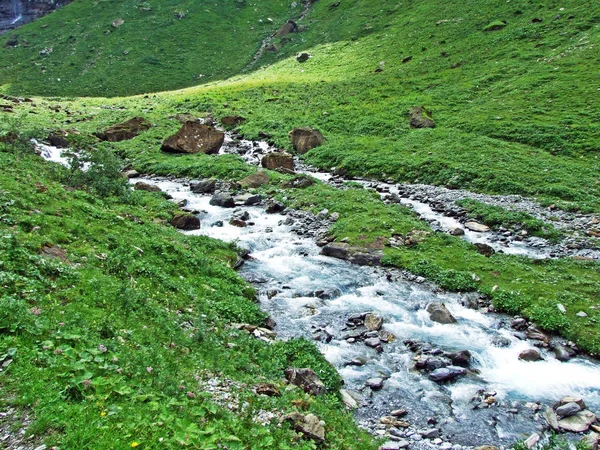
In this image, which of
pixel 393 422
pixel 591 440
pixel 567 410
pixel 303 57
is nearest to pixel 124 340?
pixel 393 422

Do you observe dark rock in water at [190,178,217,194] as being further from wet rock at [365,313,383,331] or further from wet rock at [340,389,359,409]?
wet rock at [340,389,359,409]

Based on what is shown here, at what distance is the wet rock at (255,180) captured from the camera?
1375 inches

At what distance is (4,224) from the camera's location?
12641 mm

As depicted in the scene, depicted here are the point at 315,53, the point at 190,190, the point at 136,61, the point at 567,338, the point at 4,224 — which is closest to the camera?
the point at 4,224

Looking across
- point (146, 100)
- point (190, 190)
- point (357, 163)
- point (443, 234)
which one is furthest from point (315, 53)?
point (443, 234)

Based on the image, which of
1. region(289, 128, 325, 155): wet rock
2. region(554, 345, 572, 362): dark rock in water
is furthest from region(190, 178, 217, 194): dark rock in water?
region(554, 345, 572, 362): dark rock in water

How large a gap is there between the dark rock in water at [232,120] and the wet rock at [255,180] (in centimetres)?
2468

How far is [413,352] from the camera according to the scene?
14141mm

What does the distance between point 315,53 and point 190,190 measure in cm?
6800

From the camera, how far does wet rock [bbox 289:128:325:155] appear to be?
4694 cm

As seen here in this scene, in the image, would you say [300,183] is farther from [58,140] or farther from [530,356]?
[58,140]

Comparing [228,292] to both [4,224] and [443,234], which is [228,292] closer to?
[4,224]

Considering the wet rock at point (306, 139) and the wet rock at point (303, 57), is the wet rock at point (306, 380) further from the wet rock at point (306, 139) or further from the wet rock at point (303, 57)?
the wet rock at point (303, 57)

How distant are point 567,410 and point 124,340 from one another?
1211cm
